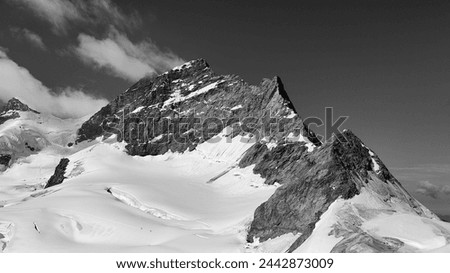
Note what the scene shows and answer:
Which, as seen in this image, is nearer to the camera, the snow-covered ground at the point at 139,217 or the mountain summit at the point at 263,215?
the mountain summit at the point at 263,215

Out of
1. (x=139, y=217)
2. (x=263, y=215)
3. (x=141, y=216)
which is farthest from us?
(x=141, y=216)

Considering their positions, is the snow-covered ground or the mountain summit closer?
the mountain summit

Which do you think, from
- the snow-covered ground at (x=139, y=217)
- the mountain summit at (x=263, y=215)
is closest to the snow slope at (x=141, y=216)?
the snow-covered ground at (x=139, y=217)

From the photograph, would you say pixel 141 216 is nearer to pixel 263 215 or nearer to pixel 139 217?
pixel 139 217

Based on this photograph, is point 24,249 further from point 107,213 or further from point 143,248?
point 107,213

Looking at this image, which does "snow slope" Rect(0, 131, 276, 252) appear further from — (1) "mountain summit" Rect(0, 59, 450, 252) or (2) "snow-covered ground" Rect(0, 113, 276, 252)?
(1) "mountain summit" Rect(0, 59, 450, 252)

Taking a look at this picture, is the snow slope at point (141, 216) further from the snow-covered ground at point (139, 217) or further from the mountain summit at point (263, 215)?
the mountain summit at point (263, 215)

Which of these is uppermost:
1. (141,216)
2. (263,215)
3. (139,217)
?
(263,215)

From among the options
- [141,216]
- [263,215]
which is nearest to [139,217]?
[141,216]

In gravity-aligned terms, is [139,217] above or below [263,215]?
below

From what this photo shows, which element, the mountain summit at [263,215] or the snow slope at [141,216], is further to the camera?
the snow slope at [141,216]

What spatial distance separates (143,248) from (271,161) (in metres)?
86.3

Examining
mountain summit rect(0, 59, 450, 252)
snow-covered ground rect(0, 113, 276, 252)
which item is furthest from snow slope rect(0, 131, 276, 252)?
mountain summit rect(0, 59, 450, 252)
